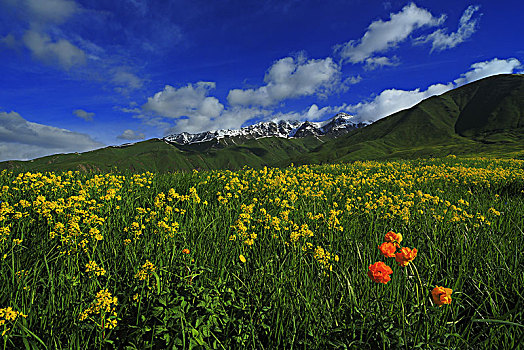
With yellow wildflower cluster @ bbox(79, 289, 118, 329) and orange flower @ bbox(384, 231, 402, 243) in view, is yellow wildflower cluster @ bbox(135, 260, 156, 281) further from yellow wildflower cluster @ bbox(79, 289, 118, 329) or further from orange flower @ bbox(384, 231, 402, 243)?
orange flower @ bbox(384, 231, 402, 243)

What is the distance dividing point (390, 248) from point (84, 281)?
11.0 feet

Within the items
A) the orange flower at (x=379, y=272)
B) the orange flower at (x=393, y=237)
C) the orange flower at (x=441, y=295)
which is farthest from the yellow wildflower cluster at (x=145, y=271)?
the orange flower at (x=441, y=295)

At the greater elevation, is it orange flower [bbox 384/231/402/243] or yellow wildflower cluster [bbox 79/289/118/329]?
orange flower [bbox 384/231/402/243]

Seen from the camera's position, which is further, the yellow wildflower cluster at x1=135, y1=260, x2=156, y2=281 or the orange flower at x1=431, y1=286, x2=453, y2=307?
the yellow wildflower cluster at x1=135, y1=260, x2=156, y2=281

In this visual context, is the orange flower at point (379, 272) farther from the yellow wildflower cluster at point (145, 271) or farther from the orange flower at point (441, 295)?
the yellow wildflower cluster at point (145, 271)

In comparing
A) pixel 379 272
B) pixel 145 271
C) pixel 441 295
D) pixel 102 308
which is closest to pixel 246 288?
pixel 145 271

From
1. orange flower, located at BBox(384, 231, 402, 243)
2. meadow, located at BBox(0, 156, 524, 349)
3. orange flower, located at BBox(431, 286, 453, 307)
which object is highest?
orange flower, located at BBox(384, 231, 402, 243)

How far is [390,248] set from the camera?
2062mm

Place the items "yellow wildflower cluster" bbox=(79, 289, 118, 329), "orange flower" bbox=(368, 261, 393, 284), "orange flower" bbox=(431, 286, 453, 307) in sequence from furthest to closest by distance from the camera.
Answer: "yellow wildflower cluster" bbox=(79, 289, 118, 329), "orange flower" bbox=(368, 261, 393, 284), "orange flower" bbox=(431, 286, 453, 307)

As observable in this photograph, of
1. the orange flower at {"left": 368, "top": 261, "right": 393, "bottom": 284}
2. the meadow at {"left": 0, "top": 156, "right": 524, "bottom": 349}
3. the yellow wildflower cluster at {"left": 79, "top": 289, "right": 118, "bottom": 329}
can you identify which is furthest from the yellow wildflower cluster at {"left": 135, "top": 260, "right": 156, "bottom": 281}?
the orange flower at {"left": 368, "top": 261, "right": 393, "bottom": 284}

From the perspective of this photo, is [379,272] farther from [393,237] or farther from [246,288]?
[246,288]

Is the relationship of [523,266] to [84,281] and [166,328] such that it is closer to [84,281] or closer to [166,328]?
[166,328]

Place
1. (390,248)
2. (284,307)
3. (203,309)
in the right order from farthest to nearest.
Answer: (284,307) → (203,309) → (390,248)

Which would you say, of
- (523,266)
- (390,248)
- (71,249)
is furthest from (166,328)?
(523,266)
